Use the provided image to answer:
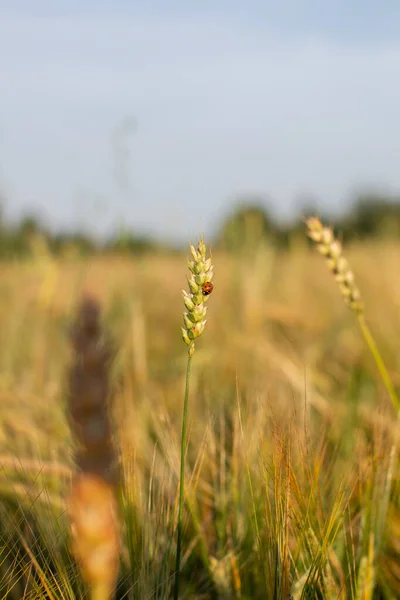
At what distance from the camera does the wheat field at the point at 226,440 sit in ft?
2.99

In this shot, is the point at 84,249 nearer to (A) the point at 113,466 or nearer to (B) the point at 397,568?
(B) the point at 397,568

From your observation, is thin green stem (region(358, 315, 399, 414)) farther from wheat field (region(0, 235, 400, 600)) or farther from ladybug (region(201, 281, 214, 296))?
ladybug (region(201, 281, 214, 296))

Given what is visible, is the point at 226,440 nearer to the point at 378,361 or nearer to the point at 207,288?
the point at 378,361

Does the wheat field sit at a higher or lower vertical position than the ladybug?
lower

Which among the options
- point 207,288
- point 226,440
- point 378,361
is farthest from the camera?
point 226,440

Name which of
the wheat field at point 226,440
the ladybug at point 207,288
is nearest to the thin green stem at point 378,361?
the wheat field at point 226,440

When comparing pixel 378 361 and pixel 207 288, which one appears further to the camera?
pixel 378 361

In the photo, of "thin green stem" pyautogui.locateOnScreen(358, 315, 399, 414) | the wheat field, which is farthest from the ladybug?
"thin green stem" pyautogui.locateOnScreen(358, 315, 399, 414)

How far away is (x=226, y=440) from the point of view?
66.6 inches

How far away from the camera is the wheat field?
0.91m

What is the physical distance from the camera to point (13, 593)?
129 centimetres

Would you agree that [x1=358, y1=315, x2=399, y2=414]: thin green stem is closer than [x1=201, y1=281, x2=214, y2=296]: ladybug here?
No

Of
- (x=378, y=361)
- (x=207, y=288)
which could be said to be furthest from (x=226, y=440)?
(x=207, y=288)

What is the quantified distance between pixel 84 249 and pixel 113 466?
255 centimetres
